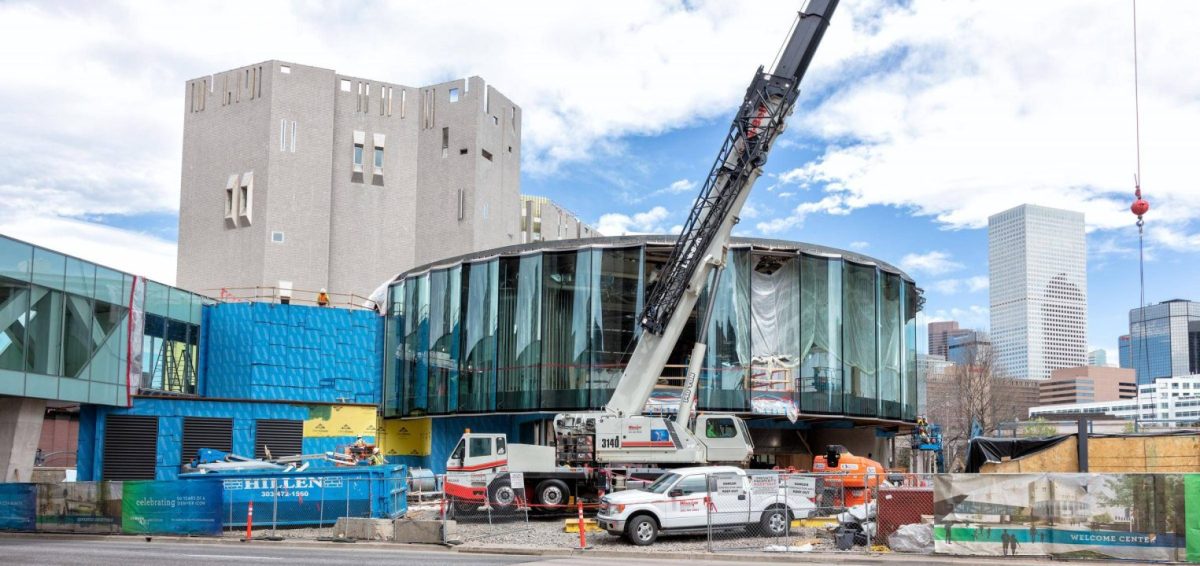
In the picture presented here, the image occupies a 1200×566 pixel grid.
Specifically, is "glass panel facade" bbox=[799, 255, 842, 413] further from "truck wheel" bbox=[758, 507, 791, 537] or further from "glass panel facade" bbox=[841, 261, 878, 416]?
"truck wheel" bbox=[758, 507, 791, 537]

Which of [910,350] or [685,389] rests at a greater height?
[910,350]

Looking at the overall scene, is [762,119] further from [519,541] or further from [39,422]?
[39,422]

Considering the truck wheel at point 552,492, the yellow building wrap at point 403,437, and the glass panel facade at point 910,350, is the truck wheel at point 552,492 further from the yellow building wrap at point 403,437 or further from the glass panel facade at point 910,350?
the glass panel facade at point 910,350

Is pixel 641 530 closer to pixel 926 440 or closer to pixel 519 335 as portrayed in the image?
pixel 519 335

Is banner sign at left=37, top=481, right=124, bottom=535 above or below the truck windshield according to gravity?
below

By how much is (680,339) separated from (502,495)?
14.6 meters

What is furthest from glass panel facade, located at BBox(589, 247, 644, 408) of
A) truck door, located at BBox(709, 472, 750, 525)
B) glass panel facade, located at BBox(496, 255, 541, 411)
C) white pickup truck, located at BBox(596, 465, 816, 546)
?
truck door, located at BBox(709, 472, 750, 525)

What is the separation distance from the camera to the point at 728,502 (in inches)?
948

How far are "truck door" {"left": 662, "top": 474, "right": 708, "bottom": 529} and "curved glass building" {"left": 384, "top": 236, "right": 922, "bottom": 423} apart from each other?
48.5ft

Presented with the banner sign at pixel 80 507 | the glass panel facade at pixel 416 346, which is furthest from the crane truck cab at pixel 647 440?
the glass panel facade at pixel 416 346

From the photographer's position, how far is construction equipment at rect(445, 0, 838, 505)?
29.9 meters

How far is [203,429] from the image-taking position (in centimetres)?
4362

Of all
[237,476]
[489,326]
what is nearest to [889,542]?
[237,476]

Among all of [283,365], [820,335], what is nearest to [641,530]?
[820,335]
